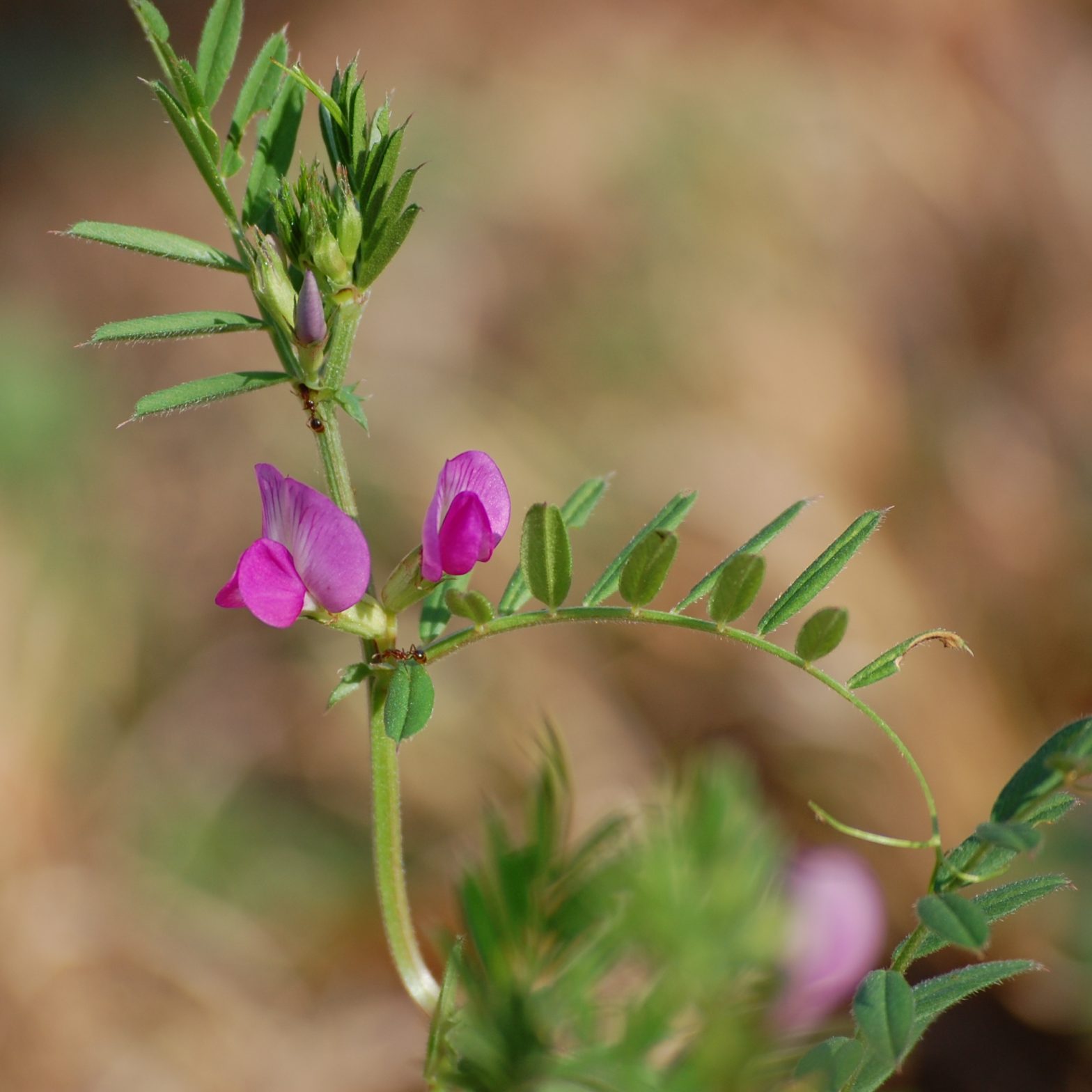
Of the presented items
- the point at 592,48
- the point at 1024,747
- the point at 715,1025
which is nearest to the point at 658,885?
the point at 715,1025

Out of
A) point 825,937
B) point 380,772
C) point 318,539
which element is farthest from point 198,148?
point 825,937

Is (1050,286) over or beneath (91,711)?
over

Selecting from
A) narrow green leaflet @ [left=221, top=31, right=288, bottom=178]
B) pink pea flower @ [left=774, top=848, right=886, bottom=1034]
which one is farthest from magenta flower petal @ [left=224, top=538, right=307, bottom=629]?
pink pea flower @ [left=774, top=848, right=886, bottom=1034]

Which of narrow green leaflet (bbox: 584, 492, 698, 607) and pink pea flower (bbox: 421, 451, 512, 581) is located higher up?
pink pea flower (bbox: 421, 451, 512, 581)

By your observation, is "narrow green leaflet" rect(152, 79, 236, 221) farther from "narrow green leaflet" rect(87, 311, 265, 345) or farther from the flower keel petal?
the flower keel petal

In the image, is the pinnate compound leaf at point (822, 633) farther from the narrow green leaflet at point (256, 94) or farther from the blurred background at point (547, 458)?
the blurred background at point (547, 458)

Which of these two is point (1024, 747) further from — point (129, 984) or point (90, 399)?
point (90, 399)

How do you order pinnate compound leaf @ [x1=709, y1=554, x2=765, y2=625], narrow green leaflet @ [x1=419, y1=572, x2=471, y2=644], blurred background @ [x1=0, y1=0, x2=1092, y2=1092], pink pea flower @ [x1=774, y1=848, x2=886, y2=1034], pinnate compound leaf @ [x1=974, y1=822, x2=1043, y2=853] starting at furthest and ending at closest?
blurred background @ [x1=0, y1=0, x2=1092, y2=1092]
pink pea flower @ [x1=774, y1=848, x2=886, y2=1034]
narrow green leaflet @ [x1=419, y1=572, x2=471, y2=644]
pinnate compound leaf @ [x1=709, y1=554, x2=765, y2=625]
pinnate compound leaf @ [x1=974, y1=822, x2=1043, y2=853]
